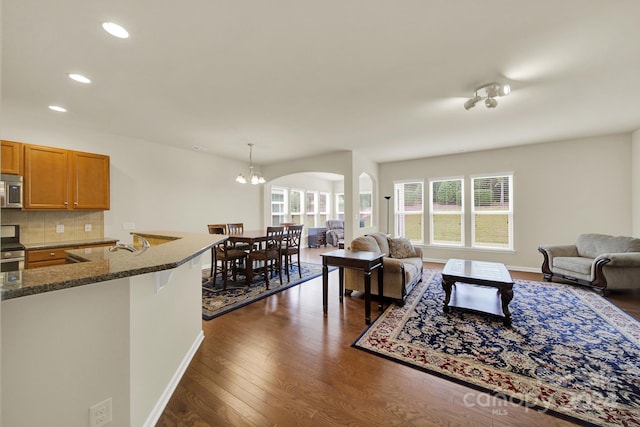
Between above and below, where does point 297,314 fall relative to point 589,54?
below

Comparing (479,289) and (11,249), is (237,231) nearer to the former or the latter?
(11,249)

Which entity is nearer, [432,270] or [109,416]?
[109,416]

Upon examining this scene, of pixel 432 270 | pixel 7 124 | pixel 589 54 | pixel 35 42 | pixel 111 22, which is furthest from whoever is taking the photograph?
pixel 432 270

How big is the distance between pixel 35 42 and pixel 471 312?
496 centimetres

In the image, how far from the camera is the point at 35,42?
6.94ft

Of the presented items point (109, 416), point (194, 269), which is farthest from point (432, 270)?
point (109, 416)

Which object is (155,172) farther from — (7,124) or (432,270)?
(432,270)

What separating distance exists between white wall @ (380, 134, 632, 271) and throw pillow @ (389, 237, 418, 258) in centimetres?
210

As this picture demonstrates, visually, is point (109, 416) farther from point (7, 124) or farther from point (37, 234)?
point (7, 124)

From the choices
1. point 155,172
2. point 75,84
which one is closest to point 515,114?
point 75,84

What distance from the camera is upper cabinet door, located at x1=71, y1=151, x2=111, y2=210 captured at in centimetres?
377

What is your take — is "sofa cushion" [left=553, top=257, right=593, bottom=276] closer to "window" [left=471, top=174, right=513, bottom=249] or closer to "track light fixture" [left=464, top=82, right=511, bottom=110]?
"window" [left=471, top=174, right=513, bottom=249]

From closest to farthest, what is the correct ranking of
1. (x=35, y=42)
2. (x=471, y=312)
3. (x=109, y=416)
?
(x=109, y=416)
(x=35, y=42)
(x=471, y=312)

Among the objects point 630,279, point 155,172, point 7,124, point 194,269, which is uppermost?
point 7,124
